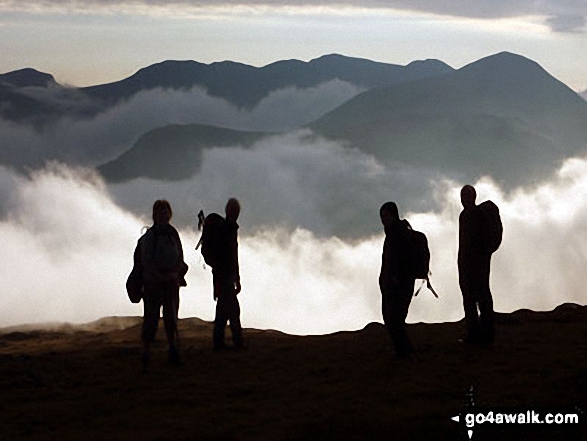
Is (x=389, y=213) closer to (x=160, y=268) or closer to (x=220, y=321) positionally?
(x=160, y=268)

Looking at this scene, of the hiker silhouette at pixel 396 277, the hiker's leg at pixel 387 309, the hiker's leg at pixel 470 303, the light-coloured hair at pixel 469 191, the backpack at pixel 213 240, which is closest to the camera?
the hiker silhouette at pixel 396 277

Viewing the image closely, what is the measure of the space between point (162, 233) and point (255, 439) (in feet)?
12.3

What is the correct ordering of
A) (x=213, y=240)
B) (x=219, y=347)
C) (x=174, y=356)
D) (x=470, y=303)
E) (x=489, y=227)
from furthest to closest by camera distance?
(x=219, y=347)
(x=213, y=240)
(x=470, y=303)
(x=489, y=227)
(x=174, y=356)

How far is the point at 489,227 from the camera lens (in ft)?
37.9

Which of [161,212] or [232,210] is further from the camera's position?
[232,210]

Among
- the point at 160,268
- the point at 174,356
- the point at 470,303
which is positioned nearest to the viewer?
the point at 160,268

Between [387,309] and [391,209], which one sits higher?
[391,209]

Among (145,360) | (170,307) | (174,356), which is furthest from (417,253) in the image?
(145,360)

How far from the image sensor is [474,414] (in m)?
8.29

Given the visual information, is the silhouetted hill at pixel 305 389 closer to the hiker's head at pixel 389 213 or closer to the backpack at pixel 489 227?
the backpack at pixel 489 227

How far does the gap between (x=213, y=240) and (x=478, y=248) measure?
3.60 meters

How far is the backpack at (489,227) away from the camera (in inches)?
455

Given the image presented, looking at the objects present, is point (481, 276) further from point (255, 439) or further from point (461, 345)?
point (255, 439)

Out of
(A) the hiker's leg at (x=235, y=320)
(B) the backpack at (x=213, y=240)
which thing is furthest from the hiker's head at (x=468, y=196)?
(A) the hiker's leg at (x=235, y=320)
